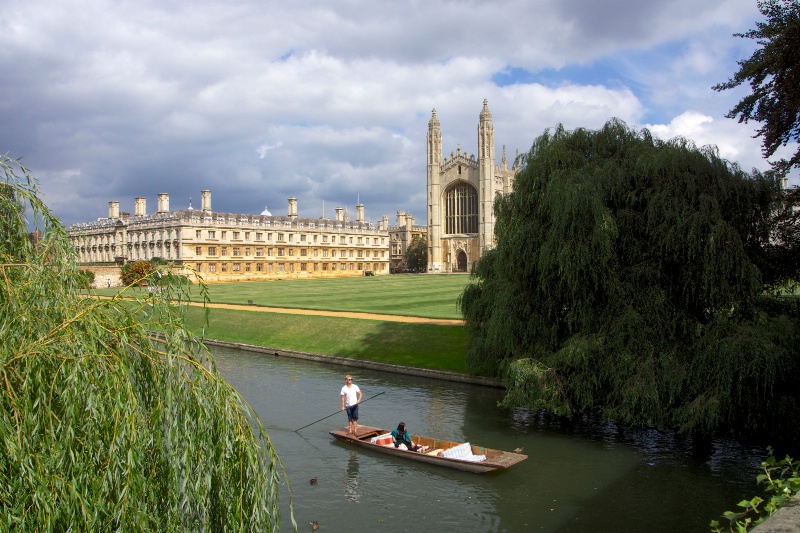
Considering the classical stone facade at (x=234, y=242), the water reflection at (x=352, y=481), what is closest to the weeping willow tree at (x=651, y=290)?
the water reflection at (x=352, y=481)

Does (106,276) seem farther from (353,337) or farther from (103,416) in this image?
(103,416)

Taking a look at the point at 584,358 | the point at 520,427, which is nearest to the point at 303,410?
the point at 520,427

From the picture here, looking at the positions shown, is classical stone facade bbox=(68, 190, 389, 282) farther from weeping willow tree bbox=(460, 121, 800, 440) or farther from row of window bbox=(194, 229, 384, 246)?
weeping willow tree bbox=(460, 121, 800, 440)

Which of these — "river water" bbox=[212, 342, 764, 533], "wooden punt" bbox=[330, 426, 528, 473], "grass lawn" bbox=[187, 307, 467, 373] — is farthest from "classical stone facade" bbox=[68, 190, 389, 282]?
"wooden punt" bbox=[330, 426, 528, 473]

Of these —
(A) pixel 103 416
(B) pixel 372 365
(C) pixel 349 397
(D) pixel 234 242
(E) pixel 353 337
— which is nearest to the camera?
(A) pixel 103 416

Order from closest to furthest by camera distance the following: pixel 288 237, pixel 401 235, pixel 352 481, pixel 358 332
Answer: pixel 352 481 → pixel 358 332 → pixel 288 237 → pixel 401 235

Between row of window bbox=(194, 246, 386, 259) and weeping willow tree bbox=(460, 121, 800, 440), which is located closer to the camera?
weeping willow tree bbox=(460, 121, 800, 440)

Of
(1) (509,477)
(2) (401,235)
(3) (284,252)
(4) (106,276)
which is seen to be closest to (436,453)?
(1) (509,477)

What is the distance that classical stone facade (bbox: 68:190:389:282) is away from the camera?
77.5m

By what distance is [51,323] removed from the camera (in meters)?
6.58

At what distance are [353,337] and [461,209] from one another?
74.0m

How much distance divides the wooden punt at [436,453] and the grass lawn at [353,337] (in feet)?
28.5

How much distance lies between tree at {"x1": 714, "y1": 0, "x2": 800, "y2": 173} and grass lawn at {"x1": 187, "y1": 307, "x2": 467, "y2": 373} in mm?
12065

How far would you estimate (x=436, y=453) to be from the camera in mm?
14391
